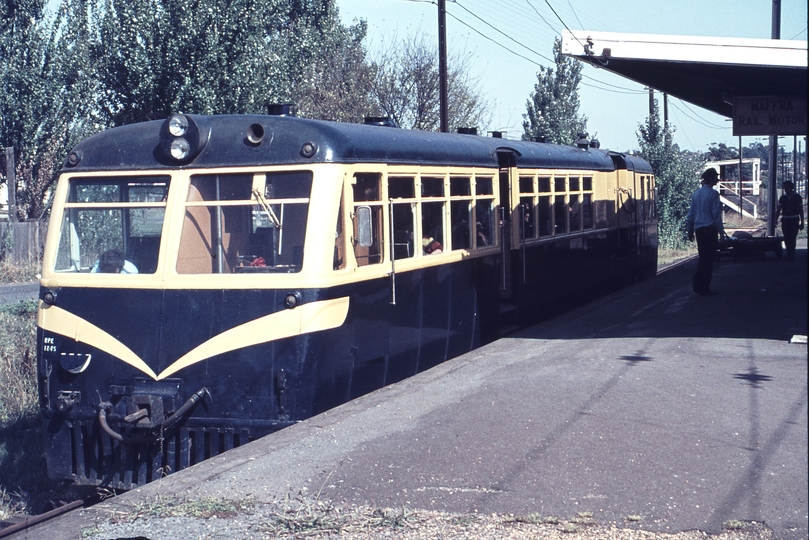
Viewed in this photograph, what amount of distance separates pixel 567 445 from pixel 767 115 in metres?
10.8

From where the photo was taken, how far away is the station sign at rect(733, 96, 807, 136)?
1498 centimetres

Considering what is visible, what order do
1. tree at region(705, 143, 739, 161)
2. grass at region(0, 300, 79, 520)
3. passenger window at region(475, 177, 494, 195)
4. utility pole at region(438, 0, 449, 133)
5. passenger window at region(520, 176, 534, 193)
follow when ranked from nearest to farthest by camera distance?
grass at region(0, 300, 79, 520) < passenger window at region(475, 177, 494, 195) < passenger window at region(520, 176, 534, 193) < utility pole at region(438, 0, 449, 133) < tree at region(705, 143, 739, 161)

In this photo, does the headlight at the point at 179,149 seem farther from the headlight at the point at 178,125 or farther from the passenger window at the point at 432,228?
the passenger window at the point at 432,228

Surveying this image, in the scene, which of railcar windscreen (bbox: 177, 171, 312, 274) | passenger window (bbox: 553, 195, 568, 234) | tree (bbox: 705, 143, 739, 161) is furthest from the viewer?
tree (bbox: 705, 143, 739, 161)

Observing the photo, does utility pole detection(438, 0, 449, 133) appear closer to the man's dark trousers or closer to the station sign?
the station sign

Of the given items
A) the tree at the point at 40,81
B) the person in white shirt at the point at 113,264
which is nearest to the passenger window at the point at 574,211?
the person in white shirt at the point at 113,264

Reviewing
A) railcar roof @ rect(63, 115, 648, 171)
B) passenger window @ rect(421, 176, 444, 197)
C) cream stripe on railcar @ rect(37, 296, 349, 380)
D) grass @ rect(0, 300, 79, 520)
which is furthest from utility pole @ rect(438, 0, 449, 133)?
cream stripe on railcar @ rect(37, 296, 349, 380)

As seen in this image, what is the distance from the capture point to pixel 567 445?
617 cm

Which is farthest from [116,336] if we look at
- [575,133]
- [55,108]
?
[575,133]

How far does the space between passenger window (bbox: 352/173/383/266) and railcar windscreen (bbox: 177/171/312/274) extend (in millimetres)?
546

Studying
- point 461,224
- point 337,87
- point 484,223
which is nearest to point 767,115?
point 484,223

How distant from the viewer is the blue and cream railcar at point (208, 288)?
23.3ft

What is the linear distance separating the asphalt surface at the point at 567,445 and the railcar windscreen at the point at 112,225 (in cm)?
196

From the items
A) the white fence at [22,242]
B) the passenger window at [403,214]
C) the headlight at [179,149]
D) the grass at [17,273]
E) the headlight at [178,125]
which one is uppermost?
the headlight at [178,125]
